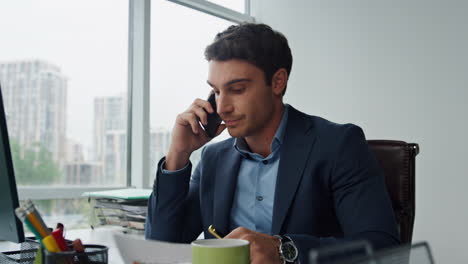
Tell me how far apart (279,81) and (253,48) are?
151mm

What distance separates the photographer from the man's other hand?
0.85 m

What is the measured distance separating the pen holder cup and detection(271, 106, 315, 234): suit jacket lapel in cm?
54

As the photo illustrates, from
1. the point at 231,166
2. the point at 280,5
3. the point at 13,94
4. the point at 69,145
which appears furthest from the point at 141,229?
the point at 280,5

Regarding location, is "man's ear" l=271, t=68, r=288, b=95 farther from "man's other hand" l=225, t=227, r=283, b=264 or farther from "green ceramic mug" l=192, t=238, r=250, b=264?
"green ceramic mug" l=192, t=238, r=250, b=264

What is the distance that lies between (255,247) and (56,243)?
1.15 ft

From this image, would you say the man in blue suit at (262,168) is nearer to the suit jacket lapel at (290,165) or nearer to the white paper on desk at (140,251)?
the suit jacket lapel at (290,165)

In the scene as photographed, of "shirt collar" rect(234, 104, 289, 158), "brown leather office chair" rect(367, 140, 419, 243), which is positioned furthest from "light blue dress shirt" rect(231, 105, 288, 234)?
"brown leather office chair" rect(367, 140, 419, 243)

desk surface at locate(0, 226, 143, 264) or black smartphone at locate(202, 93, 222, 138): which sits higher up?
black smartphone at locate(202, 93, 222, 138)

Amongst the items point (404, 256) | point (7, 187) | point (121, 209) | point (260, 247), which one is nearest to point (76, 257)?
point (7, 187)

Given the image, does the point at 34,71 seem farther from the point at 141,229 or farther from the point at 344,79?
the point at 344,79

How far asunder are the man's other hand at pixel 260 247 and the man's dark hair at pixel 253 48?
630mm

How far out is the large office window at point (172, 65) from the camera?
2789mm

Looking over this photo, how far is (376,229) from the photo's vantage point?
3.61 ft

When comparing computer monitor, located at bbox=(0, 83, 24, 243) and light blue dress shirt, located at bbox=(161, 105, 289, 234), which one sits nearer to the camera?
computer monitor, located at bbox=(0, 83, 24, 243)
